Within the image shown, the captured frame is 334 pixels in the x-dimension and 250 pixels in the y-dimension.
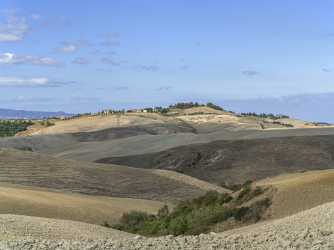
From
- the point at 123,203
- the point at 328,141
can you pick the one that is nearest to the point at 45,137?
the point at 328,141

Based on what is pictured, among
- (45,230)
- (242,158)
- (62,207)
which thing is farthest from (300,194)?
(242,158)

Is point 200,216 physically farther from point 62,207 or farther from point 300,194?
point 62,207

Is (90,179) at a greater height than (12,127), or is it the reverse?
(12,127)

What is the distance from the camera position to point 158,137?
252 ft

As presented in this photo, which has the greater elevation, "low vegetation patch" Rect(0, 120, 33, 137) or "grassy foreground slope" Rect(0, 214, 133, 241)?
"low vegetation patch" Rect(0, 120, 33, 137)

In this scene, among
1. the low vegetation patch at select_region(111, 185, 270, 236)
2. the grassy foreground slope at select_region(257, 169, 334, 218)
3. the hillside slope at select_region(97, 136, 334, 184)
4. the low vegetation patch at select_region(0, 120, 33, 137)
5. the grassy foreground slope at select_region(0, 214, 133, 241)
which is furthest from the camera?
the low vegetation patch at select_region(0, 120, 33, 137)

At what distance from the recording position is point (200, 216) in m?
22.4

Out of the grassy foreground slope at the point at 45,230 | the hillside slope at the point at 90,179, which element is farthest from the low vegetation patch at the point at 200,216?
the hillside slope at the point at 90,179

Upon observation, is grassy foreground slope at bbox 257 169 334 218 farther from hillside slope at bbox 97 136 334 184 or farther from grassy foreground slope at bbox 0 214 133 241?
hillside slope at bbox 97 136 334 184

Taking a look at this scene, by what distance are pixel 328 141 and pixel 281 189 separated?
135ft

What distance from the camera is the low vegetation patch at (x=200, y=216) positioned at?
21062 millimetres

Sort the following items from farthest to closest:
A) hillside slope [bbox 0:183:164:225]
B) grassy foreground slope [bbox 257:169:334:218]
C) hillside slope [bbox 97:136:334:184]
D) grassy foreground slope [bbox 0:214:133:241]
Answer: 1. hillside slope [bbox 97:136:334:184]
2. hillside slope [bbox 0:183:164:225]
3. grassy foreground slope [bbox 257:169:334:218]
4. grassy foreground slope [bbox 0:214:133:241]

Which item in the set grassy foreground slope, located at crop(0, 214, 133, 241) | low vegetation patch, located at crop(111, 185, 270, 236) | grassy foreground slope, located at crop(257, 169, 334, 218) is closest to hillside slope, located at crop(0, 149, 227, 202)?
low vegetation patch, located at crop(111, 185, 270, 236)

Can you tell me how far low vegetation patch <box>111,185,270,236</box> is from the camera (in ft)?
69.1
